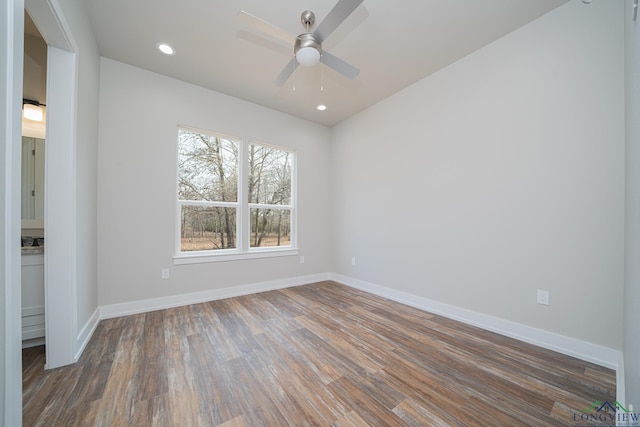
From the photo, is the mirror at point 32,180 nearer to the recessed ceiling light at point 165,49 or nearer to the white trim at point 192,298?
the white trim at point 192,298

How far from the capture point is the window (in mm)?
3240

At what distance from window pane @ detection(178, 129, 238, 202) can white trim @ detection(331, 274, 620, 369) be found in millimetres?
2810

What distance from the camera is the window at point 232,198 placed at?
3.24m

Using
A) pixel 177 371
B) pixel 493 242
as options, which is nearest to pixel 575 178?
pixel 493 242

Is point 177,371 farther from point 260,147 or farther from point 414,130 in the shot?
point 414,130

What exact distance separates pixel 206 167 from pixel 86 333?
2.20 m

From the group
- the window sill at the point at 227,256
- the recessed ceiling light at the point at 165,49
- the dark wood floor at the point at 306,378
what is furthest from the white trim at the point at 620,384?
the recessed ceiling light at the point at 165,49

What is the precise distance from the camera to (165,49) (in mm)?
2537

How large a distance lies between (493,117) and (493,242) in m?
1.26

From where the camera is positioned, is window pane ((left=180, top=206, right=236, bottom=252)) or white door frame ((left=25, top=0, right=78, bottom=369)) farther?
window pane ((left=180, top=206, right=236, bottom=252))

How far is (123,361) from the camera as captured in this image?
183cm

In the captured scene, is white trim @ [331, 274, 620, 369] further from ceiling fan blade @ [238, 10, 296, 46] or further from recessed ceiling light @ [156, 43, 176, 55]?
recessed ceiling light @ [156, 43, 176, 55]

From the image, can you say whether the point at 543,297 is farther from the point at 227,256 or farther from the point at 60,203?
the point at 60,203

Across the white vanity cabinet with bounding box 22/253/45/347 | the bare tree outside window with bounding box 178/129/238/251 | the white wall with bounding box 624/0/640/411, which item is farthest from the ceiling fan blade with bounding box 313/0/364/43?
the white vanity cabinet with bounding box 22/253/45/347
